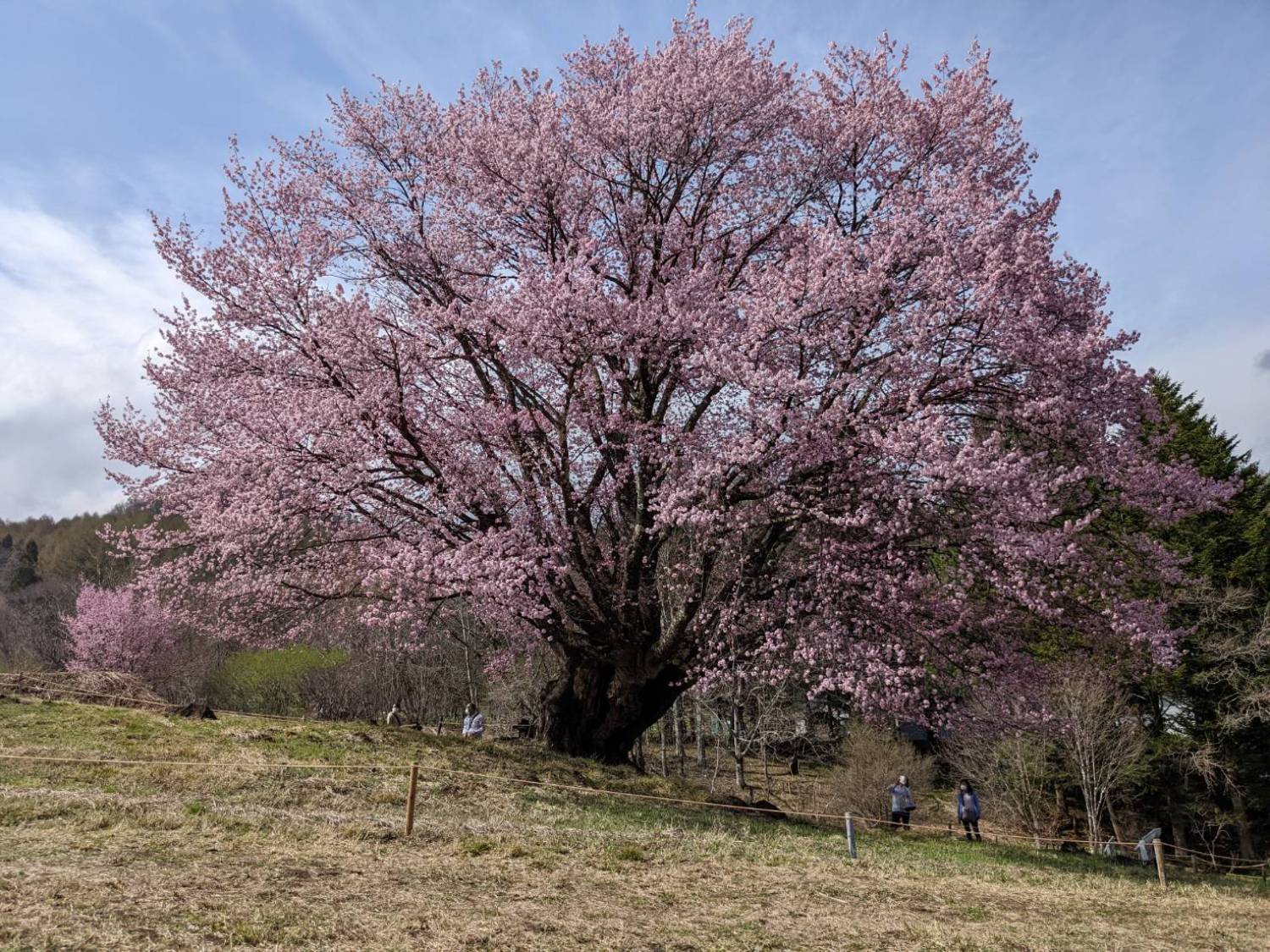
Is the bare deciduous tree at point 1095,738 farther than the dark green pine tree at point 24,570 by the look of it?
No

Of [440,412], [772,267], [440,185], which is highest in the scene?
[440,185]

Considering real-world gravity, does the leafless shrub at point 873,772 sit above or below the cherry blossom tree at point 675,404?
below

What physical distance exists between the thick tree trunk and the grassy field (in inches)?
63.9

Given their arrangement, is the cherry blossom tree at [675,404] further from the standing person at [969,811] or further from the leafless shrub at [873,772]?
the leafless shrub at [873,772]

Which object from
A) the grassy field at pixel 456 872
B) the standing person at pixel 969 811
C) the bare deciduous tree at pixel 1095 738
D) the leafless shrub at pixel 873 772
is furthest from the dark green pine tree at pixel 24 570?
the bare deciduous tree at pixel 1095 738

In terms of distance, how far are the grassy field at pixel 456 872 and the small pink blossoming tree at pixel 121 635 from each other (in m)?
25.7

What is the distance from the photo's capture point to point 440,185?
1559 cm

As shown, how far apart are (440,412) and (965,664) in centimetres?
893

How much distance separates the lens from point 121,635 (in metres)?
37.3

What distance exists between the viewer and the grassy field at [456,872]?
20.1 feet

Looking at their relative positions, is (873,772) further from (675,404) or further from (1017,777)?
(675,404)

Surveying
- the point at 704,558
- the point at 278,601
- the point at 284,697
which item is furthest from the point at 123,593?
the point at 704,558

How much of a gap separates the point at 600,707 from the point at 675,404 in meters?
5.51

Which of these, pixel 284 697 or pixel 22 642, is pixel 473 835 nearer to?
pixel 284 697
